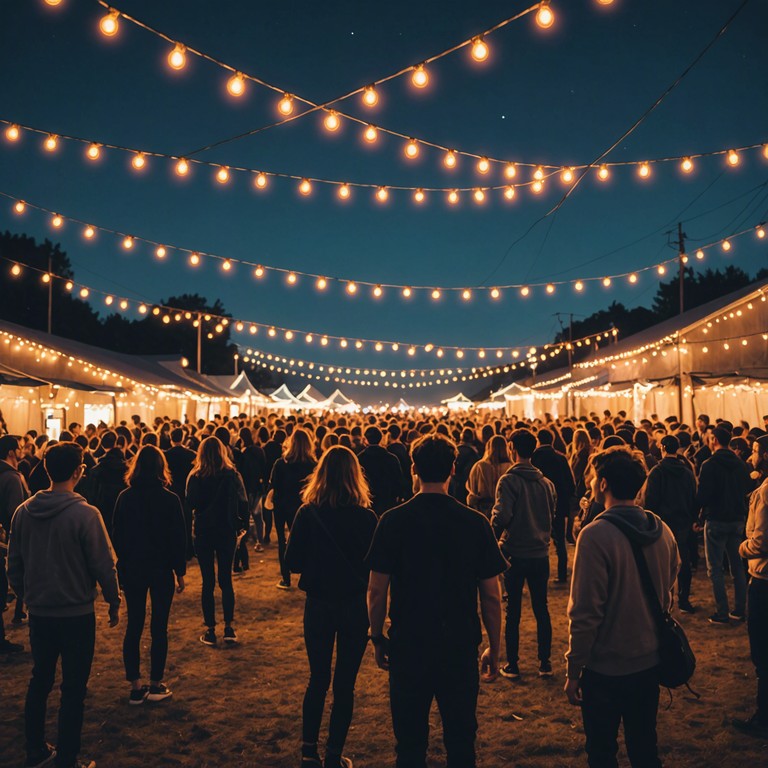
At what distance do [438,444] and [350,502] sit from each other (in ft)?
2.69

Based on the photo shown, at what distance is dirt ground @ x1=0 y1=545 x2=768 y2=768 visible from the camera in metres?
3.88

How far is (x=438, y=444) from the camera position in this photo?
296 centimetres

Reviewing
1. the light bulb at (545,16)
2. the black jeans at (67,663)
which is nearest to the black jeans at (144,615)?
the black jeans at (67,663)

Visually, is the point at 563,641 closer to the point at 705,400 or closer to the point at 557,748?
the point at 557,748

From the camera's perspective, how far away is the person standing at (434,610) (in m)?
2.69

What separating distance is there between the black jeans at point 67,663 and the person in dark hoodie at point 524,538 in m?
2.78

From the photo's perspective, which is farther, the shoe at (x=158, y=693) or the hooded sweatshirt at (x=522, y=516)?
the hooded sweatshirt at (x=522, y=516)

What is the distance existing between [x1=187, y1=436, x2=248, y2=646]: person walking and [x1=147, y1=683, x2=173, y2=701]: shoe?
113 cm

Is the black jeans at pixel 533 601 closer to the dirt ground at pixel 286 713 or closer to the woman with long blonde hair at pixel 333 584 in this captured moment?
the dirt ground at pixel 286 713

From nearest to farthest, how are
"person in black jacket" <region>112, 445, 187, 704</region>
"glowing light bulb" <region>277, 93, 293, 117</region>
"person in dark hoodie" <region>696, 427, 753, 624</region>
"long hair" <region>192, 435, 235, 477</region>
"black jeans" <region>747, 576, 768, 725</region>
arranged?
"black jeans" <region>747, 576, 768, 725</region> < "person in black jacket" <region>112, 445, 187, 704</region> < "long hair" <region>192, 435, 235, 477</region> < "person in dark hoodie" <region>696, 427, 753, 624</region> < "glowing light bulb" <region>277, 93, 293, 117</region>

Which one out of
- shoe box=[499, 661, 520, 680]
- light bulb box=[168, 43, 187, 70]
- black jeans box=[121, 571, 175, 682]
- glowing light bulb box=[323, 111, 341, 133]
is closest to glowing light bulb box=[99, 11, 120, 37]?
light bulb box=[168, 43, 187, 70]

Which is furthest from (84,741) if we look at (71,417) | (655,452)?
(71,417)

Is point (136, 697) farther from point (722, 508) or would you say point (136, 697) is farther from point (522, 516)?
point (722, 508)

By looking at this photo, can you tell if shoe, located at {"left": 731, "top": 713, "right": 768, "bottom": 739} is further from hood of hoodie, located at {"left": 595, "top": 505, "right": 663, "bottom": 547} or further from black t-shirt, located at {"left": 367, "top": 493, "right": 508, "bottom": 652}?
black t-shirt, located at {"left": 367, "top": 493, "right": 508, "bottom": 652}
